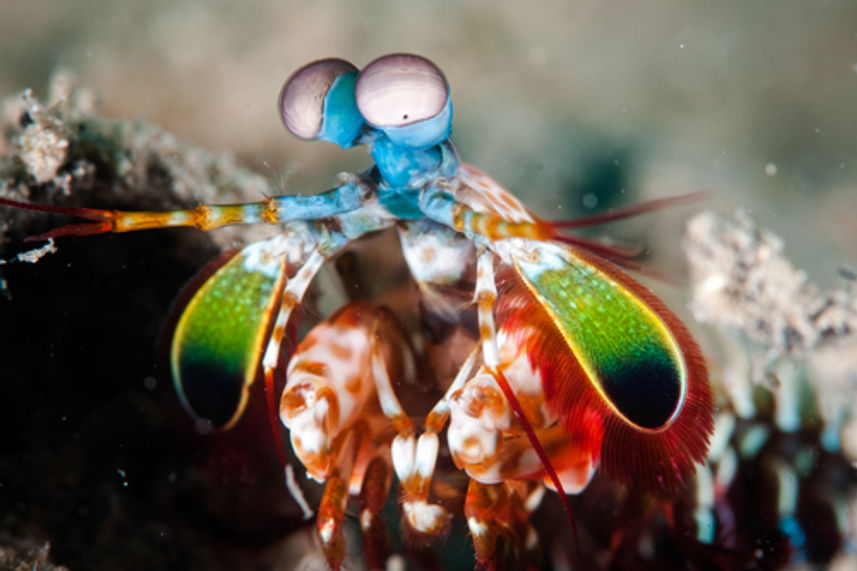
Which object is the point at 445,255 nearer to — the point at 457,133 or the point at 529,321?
the point at 529,321

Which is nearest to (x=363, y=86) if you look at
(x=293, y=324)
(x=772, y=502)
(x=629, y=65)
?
(x=293, y=324)

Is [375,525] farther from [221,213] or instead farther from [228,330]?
[221,213]

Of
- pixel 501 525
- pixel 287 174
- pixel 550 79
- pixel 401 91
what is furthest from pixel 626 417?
pixel 550 79

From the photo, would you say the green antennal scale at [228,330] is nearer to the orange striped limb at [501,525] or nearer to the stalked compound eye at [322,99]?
the stalked compound eye at [322,99]

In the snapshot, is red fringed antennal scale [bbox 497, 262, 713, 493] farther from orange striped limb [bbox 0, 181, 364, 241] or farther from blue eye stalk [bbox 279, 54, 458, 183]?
orange striped limb [bbox 0, 181, 364, 241]

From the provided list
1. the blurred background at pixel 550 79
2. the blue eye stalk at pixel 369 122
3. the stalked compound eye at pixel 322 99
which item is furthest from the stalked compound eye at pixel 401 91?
the blurred background at pixel 550 79
